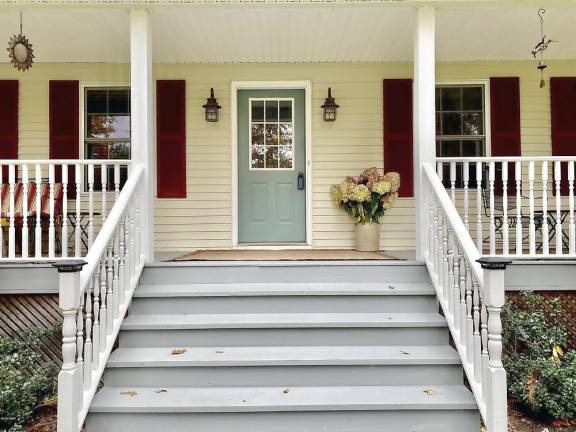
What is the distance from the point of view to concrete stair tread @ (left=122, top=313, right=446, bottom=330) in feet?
10.6

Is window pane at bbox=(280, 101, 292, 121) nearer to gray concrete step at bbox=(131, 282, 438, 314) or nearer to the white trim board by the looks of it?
the white trim board

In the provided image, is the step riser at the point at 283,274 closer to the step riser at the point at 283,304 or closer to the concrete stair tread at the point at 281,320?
the step riser at the point at 283,304

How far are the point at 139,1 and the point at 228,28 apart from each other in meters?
0.91

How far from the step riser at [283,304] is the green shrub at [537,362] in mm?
701

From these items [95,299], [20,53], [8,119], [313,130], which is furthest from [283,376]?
[8,119]

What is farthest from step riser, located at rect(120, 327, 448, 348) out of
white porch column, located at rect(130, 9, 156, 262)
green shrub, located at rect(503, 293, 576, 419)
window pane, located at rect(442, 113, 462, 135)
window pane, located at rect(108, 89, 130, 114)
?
window pane, located at rect(108, 89, 130, 114)

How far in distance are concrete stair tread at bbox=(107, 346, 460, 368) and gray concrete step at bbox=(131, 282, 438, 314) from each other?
0.35 m

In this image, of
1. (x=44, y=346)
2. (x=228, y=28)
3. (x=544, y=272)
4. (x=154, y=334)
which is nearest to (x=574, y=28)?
(x=544, y=272)

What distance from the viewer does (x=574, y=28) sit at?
15.1ft

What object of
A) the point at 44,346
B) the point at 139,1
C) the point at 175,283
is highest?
the point at 139,1

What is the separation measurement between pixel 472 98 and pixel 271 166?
8.64 feet

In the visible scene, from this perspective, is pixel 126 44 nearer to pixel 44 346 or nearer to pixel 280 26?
pixel 280 26

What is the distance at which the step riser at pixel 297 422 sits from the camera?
8.92 feet

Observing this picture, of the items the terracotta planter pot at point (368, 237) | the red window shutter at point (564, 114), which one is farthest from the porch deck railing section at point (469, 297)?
the red window shutter at point (564, 114)
